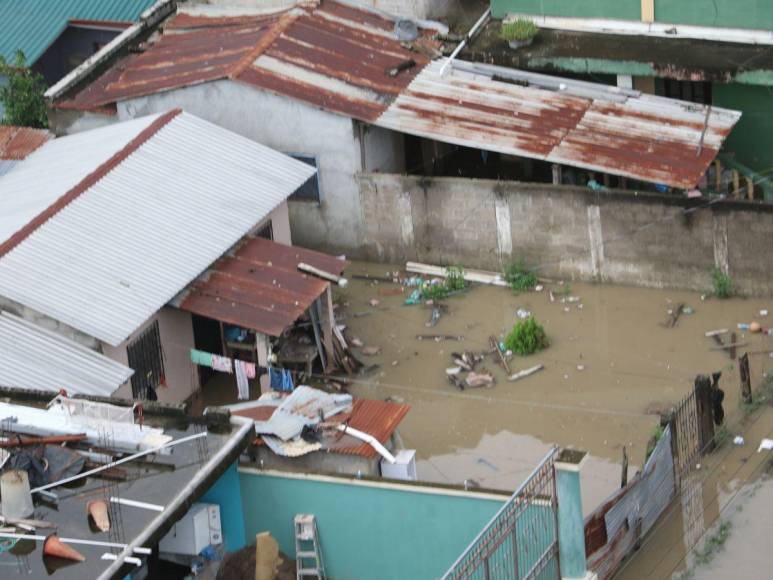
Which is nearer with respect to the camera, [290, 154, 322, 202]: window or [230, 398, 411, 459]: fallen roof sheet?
[230, 398, 411, 459]: fallen roof sheet

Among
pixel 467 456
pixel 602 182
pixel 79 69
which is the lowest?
pixel 467 456

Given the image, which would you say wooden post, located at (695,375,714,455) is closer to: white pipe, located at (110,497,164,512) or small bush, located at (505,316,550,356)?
small bush, located at (505,316,550,356)

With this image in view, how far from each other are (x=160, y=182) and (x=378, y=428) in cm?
689

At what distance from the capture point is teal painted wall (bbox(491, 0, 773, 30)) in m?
27.0

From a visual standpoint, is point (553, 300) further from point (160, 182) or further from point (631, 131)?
point (160, 182)

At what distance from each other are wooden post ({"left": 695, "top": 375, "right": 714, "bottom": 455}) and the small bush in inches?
157

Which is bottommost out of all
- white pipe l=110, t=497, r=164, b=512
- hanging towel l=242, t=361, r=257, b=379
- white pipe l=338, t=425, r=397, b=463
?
hanging towel l=242, t=361, r=257, b=379

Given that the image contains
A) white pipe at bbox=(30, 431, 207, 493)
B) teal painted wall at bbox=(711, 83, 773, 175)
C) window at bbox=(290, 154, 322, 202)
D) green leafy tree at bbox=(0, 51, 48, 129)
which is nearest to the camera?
white pipe at bbox=(30, 431, 207, 493)

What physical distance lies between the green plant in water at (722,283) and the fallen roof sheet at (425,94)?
156 centimetres

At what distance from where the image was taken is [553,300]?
86.0ft

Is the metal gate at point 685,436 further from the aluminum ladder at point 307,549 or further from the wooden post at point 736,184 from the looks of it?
the wooden post at point 736,184

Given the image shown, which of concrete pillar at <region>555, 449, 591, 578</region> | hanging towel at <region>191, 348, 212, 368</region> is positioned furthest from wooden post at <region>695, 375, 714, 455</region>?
hanging towel at <region>191, 348, 212, 368</region>

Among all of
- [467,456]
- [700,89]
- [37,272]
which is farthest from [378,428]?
[700,89]

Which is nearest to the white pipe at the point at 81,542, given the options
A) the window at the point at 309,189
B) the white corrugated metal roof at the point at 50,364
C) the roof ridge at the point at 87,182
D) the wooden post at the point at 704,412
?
the white corrugated metal roof at the point at 50,364
